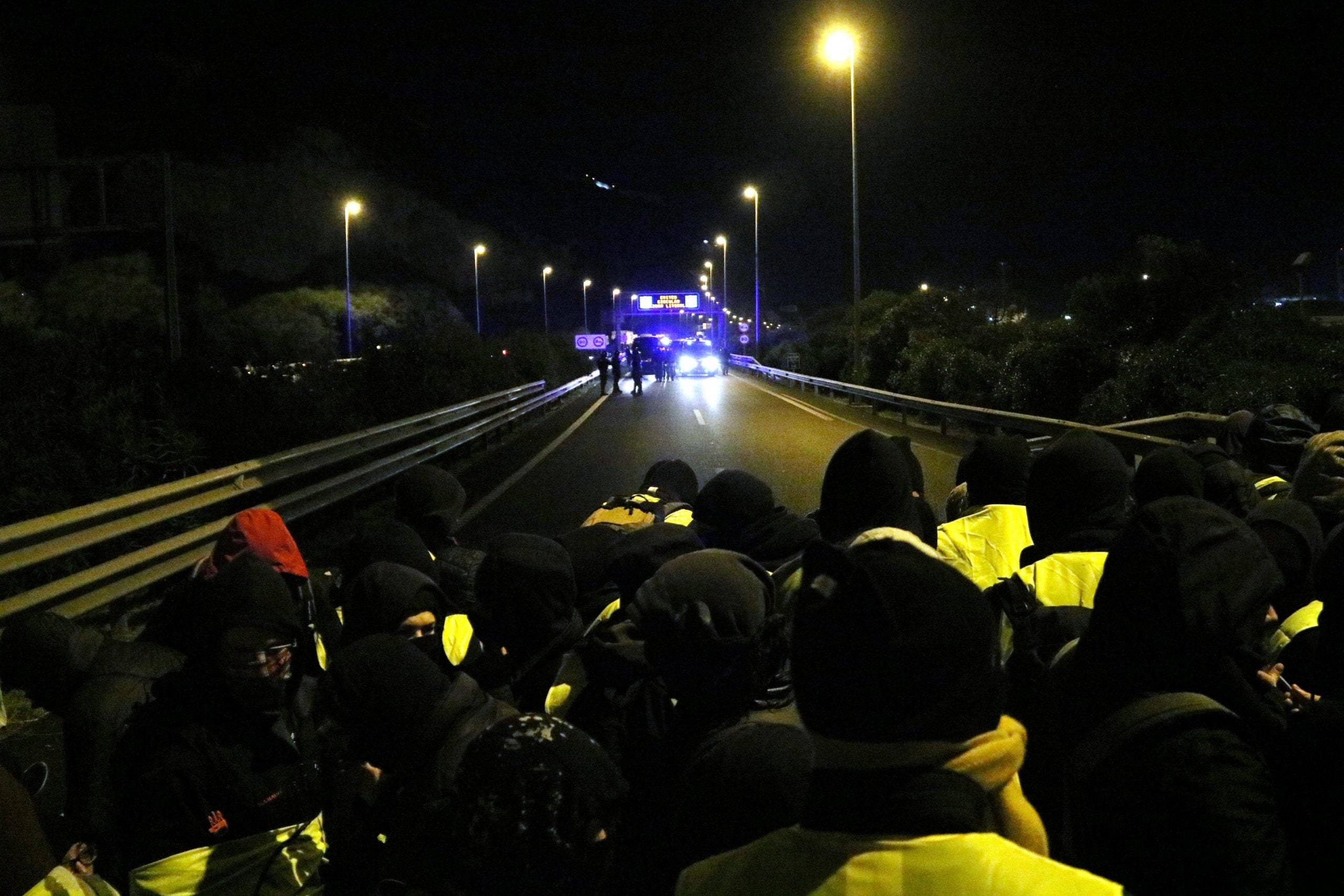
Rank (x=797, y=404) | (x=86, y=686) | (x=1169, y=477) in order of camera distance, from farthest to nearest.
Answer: (x=797, y=404) → (x=1169, y=477) → (x=86, y=686)

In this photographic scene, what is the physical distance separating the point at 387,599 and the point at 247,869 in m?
0.88

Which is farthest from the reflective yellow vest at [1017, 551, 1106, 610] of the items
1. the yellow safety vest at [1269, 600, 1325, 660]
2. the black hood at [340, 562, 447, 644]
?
the black hood at [340, 562, 447, 644]

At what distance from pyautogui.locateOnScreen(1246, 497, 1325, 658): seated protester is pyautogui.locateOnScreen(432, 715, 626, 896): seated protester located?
2.51m

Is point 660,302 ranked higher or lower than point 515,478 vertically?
higher

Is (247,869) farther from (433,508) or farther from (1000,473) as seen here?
(1000,473)

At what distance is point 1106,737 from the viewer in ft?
7.29

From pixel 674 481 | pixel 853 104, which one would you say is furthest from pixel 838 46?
pixel 674 481

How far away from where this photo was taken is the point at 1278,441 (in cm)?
631

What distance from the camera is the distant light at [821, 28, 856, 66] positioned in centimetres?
3212

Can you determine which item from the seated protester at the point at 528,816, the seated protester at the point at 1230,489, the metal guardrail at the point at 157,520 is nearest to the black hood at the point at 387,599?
the seated protester at the point at 528,816

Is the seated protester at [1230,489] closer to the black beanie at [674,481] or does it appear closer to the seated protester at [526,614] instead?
the seated protester at [526,614]

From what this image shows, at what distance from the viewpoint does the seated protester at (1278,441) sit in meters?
6.27

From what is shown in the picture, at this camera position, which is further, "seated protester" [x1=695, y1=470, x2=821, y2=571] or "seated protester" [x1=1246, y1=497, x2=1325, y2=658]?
"seated protester" [x1=695, y1=470, x2=821, y2=571]

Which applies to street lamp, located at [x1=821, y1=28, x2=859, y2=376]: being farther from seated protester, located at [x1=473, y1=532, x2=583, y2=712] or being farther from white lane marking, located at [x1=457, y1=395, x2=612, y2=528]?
seated protester, located at [x1=473, y1=532, x2=583, y2=712]
